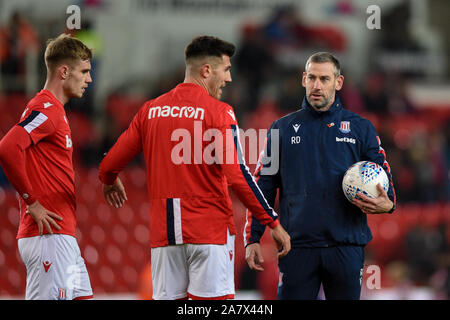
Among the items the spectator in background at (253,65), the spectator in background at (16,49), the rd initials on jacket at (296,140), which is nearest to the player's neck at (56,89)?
the rd initials on jacket at (296,140)

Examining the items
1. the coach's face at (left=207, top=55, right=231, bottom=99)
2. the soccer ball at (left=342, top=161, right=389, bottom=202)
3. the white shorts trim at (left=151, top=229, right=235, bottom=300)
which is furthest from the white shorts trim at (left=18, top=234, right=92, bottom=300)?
Result: the soccer ball at (left=342, top=161, right=389, bottom=202)

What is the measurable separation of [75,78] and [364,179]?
184 cm

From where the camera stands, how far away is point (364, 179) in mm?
3914

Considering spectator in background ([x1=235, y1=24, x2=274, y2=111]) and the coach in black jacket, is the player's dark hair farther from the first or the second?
spectator in background ([x1=235, y1=24, x2=274, y2=111])

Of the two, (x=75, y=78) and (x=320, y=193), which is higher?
(x=75, y=78)

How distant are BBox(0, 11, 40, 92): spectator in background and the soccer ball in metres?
8.59

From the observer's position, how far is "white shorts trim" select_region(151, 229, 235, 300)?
371 centimetres

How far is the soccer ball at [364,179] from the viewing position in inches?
154

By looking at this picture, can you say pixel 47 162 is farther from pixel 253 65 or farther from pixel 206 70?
pixel 253 65

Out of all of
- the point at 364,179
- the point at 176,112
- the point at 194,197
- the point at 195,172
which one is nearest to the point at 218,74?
the point at 176,112

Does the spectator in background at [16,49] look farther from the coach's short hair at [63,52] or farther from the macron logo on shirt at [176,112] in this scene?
the macron logo on shirt at [176,112]

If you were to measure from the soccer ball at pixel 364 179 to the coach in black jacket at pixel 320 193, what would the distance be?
0.15ft
